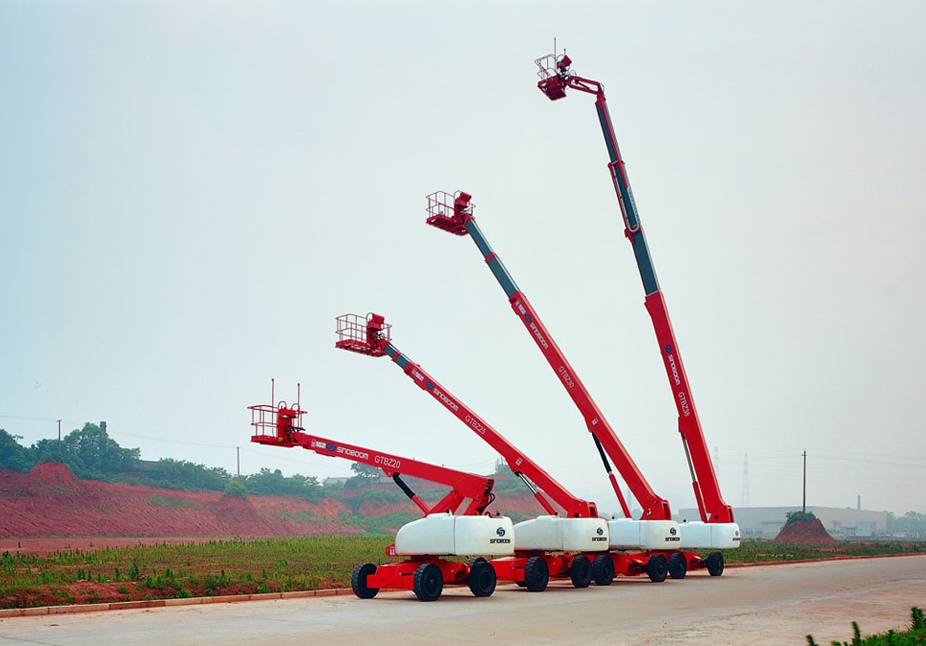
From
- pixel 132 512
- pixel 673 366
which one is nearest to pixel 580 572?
Answer: pixel 673 366

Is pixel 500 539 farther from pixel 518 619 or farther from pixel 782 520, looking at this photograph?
pixel 782 520

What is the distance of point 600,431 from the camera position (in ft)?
99.5

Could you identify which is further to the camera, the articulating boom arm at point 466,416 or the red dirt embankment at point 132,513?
the red dirt embankment at point 132,513

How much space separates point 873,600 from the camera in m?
22.2

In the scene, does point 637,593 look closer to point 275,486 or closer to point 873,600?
point 873,600

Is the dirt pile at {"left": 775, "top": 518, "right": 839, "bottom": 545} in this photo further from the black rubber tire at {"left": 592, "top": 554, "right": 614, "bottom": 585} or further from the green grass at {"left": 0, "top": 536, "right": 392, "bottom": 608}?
the black rubber tire at {"left": 592, "top": 554, "right": 614, "bottom": 585}

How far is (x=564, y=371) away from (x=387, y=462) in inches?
306

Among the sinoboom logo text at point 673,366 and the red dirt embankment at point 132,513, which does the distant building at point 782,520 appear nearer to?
the red dirt embankment at point 132,513

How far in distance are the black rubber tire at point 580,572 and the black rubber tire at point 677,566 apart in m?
4.73

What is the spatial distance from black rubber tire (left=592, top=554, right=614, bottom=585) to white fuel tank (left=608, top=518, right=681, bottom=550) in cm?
205

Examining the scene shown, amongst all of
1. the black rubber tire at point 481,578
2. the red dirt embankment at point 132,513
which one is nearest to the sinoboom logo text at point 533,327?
the black rubber tire at point 481,578

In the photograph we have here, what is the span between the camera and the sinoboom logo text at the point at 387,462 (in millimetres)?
25531

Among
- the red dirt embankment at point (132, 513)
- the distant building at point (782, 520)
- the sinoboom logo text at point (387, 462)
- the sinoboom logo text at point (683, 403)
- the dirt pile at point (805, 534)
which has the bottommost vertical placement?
the distant building at point (782, 520)

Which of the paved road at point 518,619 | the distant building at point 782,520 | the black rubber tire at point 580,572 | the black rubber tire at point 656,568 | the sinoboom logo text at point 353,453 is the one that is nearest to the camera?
the paved road at point 518,619
